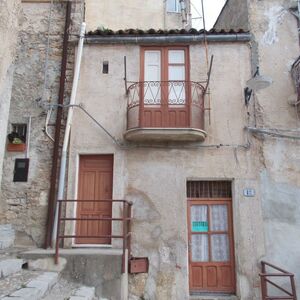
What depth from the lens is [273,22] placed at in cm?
916

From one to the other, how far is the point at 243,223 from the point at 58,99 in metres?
5.46

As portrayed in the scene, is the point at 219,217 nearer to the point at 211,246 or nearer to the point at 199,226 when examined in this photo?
the point at 199,226

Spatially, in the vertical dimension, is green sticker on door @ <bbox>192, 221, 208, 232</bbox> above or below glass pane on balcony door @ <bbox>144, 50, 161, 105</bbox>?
below

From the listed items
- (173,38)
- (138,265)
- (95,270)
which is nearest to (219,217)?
(138,265)

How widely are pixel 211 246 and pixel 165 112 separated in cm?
337

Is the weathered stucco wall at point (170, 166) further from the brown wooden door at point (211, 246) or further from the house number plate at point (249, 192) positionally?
the brown wooden door at point (211, 246)

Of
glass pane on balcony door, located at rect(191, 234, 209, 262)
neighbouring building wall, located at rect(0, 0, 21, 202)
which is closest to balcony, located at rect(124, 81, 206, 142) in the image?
glass pane on balcony door, located at rect(191, 234, 209, 262)

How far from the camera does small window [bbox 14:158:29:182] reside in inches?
324

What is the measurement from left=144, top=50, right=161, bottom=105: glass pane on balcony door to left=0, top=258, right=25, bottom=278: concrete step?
14.7ft

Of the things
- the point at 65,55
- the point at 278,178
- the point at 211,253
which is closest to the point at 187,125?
the point at 278,178

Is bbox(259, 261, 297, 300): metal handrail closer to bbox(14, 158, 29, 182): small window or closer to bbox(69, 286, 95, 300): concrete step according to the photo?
bbox(69, 286, 95, 300): concrete step

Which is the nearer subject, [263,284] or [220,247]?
[263,284]

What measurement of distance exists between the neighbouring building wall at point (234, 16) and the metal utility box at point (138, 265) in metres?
6.61

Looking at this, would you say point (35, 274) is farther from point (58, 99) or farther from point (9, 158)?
point (58, 99)
